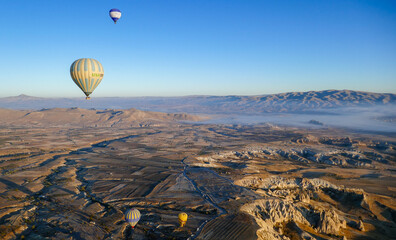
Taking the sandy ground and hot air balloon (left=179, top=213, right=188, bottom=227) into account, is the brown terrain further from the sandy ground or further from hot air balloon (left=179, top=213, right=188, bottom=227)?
hot air balloon (left=179, top=213, right=188, bottom=227)

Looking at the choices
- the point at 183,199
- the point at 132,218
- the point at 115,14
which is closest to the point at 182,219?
the point at 132,218

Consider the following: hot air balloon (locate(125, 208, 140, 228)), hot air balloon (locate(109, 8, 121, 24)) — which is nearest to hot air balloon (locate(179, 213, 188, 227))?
hot air balloon (locate(125, 208, 140, 228))

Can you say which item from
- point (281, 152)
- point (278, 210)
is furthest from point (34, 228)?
point (281, 152)

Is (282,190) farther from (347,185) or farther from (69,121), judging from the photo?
(69,121)

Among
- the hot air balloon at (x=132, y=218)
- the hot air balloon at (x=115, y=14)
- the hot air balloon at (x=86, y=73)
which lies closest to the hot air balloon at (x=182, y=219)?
the hot air balloon at (x=132, y=218)

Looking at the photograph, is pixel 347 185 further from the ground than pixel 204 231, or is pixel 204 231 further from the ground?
pixel 204 231

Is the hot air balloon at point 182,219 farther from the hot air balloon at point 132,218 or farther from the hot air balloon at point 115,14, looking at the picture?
the hot air balloon at point 115,14
